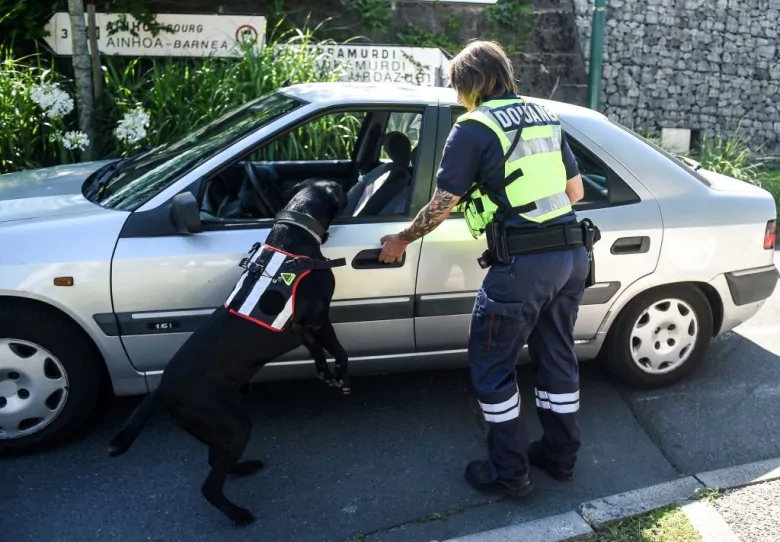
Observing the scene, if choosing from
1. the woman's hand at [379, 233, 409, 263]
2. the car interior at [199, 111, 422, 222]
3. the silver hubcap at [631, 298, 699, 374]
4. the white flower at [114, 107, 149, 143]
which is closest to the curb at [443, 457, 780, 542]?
the silver hubcap at [631, 298, 699, 374]

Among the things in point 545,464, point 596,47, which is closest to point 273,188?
point 545,464

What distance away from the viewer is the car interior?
3.77m

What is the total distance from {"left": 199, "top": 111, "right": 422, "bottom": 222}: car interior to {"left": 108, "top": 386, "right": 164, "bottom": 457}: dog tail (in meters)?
0.97

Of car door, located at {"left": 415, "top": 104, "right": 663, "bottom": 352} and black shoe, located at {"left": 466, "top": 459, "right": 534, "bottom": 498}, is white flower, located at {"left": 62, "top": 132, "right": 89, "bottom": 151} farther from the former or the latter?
black shoe, located at {"left": 466, "top": 459, "right": 534, "bottom": 498}

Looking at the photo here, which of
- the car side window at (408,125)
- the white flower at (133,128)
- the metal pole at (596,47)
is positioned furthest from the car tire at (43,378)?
the metal pole at (596,47)

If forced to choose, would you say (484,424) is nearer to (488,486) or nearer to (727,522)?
(488,486)

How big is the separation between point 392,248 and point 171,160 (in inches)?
50.8

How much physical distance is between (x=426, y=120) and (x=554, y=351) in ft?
4.21

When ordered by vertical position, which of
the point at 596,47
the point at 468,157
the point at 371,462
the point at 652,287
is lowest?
the point at 371,462

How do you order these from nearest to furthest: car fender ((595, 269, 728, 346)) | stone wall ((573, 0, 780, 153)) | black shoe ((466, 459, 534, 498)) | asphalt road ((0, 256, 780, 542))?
asphalt road ((0, 256, 780, 542)), black shoe ((466, 459, 534, 498)), car fender ((595, 269, 728, 346)), stone wall ((573, 0, 780, 153))

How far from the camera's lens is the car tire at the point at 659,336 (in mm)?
4070

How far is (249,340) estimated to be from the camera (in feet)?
9.92

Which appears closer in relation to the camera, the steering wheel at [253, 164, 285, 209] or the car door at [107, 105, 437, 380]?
the car door at [107, 105, 437, 380]

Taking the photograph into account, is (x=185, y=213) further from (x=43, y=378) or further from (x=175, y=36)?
(x=175, y=36)
